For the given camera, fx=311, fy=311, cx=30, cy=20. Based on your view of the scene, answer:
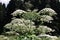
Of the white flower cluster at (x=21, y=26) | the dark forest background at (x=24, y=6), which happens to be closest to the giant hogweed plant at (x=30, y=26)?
the white flower cluster at (x=21, y=26)

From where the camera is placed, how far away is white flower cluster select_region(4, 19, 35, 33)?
10062mm

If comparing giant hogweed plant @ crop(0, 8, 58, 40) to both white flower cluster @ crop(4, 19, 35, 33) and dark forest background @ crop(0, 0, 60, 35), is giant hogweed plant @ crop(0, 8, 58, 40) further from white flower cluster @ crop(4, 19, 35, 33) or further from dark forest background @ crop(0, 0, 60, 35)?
dark forest background @ crop(0, 0, 60, 35)

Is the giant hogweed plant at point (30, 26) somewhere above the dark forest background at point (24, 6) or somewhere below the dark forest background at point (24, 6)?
below

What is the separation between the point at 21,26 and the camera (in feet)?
33.1

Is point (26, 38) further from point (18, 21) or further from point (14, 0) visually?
point (14, 0)

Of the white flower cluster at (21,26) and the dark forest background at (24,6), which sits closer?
the white flower cluster at (21,26)

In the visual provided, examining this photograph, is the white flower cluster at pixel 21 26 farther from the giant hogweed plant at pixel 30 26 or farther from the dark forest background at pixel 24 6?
the dark forest background at pixel 24 6

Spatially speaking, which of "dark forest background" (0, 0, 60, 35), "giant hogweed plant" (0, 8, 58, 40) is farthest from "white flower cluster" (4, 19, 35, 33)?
"dark forest background" (0, 0, 60, 35)

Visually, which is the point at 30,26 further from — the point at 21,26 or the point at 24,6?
the point at 24,6

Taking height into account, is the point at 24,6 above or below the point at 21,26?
above

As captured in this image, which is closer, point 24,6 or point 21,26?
point 21,26

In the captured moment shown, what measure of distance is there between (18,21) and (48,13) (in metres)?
1.02

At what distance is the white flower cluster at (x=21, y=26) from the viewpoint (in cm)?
1006

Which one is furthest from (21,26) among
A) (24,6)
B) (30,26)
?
(24,6)
